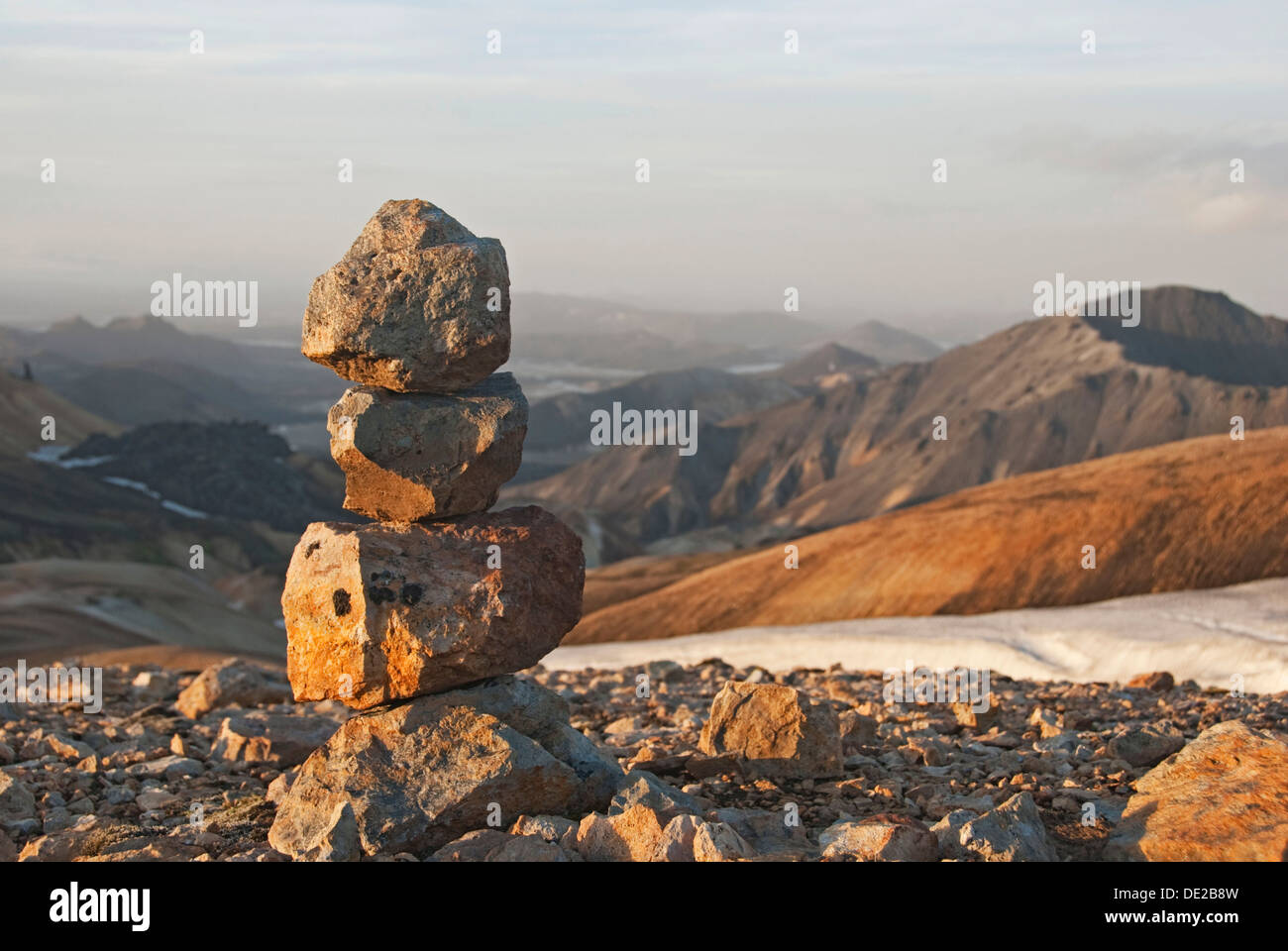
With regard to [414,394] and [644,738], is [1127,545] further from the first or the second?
[414,394]

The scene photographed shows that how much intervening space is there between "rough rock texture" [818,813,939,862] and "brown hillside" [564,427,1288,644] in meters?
22.0

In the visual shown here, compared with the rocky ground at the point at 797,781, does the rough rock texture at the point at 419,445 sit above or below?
above

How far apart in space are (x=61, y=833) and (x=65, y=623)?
29304 mm

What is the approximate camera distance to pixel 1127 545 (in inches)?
1153

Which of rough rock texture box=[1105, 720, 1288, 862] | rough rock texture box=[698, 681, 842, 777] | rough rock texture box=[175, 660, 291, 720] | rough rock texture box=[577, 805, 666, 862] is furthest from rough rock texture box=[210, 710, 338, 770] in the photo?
rough rock texture box=[1105, 720, 1288, 862]

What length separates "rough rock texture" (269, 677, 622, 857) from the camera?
984 cm

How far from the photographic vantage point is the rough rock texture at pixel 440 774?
984cm

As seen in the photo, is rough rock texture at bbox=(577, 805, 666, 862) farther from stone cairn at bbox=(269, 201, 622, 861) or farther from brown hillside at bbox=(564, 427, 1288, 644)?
brown hillside at bbox=(564, 427, 1288, 644)

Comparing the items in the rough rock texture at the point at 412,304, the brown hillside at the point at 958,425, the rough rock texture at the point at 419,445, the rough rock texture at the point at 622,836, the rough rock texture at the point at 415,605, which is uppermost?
the rough rock texture at the point at 412,304

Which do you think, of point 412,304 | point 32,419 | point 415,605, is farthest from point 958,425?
point 415,605

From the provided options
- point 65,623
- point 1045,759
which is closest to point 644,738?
point 1045,759

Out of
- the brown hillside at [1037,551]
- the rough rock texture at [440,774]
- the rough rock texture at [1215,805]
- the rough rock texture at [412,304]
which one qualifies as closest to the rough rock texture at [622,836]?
the rough rock texture at [440,774]

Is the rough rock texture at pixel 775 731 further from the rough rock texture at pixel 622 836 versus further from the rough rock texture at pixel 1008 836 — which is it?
the rough rock texture at pixel 622 836

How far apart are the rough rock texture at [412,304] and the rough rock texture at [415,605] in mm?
1546
